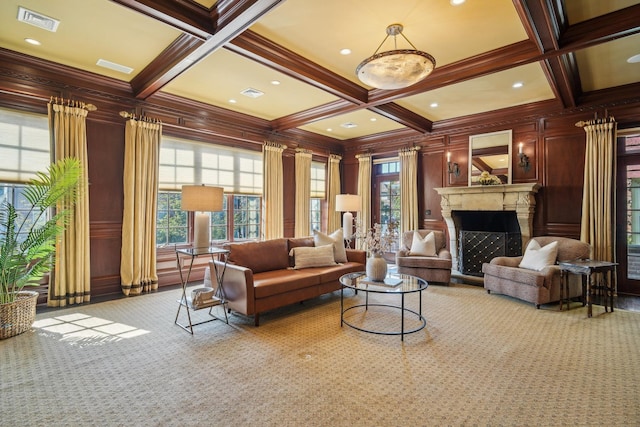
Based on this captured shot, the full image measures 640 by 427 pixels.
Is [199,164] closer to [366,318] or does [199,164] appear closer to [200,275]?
[200,275]

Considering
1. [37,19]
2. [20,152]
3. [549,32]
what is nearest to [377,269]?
[549,32]

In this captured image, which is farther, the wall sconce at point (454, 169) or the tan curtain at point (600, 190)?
the wall sconce at point (454, 169)

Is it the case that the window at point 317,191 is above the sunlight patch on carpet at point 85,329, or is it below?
above

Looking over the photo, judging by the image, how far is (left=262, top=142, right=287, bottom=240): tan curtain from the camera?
6441 mm

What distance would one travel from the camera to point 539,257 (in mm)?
4395

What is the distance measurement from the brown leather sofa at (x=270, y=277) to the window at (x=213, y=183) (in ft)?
6.06

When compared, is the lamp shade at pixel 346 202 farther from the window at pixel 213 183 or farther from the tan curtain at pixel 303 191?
the window at pixel 213 183

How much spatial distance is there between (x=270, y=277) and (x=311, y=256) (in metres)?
0.84

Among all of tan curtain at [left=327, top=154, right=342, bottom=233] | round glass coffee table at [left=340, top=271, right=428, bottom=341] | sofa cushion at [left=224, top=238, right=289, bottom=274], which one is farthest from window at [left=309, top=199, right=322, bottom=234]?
round glass coffee table at [left=340, top=271, right=428, bottom=341]

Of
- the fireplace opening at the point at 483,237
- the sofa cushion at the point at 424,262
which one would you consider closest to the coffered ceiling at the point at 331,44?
the fireplace opening at the point at 483,237

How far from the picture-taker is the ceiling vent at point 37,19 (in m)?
2.91

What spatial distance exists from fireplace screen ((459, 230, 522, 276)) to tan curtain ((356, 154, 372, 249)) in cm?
221

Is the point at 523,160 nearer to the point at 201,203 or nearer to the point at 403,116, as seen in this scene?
the point at 403,116

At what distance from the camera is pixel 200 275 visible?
5.71 m
